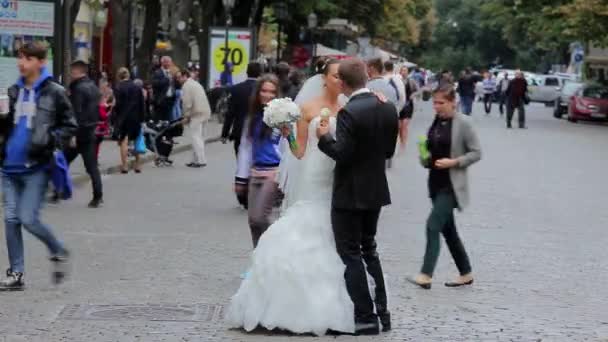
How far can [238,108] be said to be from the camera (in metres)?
16.2

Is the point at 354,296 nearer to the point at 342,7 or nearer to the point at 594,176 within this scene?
the point at 594,176

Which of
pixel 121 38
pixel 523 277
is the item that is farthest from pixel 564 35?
pixel 523 277

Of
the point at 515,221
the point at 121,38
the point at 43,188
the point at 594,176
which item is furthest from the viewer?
the point at 121,38

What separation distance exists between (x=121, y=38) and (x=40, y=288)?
Result: 2281 cm

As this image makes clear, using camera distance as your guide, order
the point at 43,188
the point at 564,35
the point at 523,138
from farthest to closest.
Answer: the point at 564,35, the point at 523,138, the point at 43,188

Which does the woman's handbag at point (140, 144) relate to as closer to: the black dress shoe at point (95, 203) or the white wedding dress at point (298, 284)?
the black dress shoe at point (95, 203)

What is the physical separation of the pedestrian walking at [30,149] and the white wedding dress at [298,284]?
1903mm

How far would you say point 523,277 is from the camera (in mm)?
11336

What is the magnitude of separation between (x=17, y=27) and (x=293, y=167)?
9759mm

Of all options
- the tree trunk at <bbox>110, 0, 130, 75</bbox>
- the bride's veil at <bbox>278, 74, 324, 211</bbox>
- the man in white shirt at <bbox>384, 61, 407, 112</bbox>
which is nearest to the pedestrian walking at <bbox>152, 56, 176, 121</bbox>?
the man in white shirt at <bbox>384, 61, 407, 112</bbox>

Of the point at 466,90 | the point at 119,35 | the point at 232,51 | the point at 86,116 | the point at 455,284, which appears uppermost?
the point at 86,116

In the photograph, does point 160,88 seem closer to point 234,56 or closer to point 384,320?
point 234,56

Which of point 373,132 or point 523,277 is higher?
point 373,132

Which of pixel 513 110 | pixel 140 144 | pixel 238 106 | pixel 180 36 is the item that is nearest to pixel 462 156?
pixel 238 106
